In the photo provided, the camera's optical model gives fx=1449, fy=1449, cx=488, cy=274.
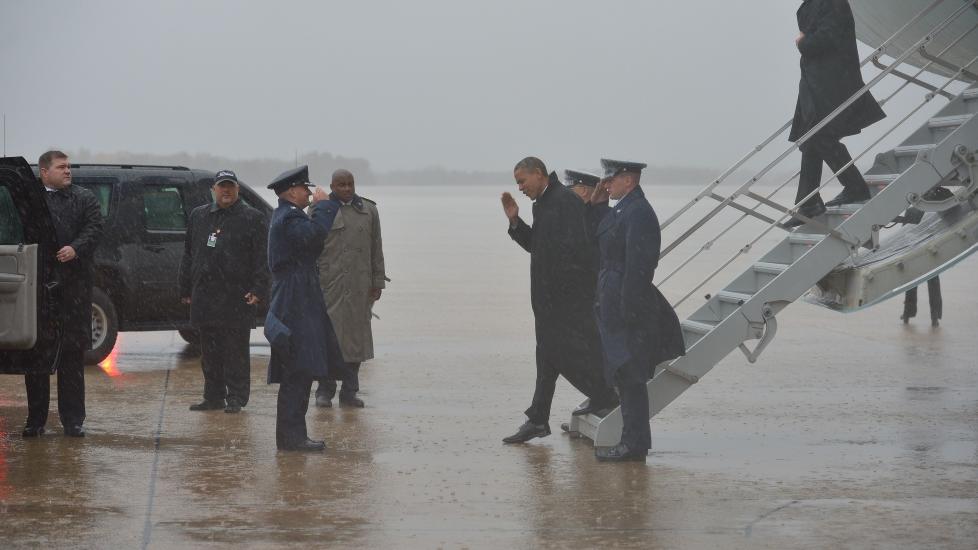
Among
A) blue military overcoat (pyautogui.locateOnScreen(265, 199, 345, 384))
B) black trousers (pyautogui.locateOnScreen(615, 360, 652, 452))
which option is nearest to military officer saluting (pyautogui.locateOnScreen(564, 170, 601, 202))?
black trousers (pyautogui.locateOnScreen(615, 360, 652, 452))

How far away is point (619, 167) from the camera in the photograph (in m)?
8.66

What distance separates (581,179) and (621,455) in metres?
2.11

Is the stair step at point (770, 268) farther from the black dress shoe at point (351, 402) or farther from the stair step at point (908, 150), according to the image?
the black dress shoe at point (351, 402)

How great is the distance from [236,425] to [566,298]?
248 centimetres

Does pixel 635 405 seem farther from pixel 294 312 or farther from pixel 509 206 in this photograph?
pixel 294 312

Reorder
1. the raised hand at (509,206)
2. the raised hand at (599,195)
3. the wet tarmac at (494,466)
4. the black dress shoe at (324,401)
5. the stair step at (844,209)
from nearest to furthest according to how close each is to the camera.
Answer: the wet tarmac at (494,466) → the raised hand at (509,206) → the stair step at (844,209) → the raised hand at (599,195) → the black dress shoe at (324,401)

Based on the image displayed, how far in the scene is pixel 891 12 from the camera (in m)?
11.3

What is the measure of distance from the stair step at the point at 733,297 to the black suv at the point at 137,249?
519cm

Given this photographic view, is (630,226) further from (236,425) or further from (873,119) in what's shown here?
(236,425)

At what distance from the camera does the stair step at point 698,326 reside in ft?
30.6

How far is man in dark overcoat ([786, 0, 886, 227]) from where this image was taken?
9680 mm

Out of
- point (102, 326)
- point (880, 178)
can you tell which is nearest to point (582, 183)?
point (880, 178)

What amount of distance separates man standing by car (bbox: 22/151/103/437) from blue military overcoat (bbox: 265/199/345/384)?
4.11 feet

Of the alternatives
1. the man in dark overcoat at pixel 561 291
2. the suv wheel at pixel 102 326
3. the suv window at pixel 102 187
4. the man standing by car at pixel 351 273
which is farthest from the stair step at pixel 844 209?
the suv window at pixel 102 187
